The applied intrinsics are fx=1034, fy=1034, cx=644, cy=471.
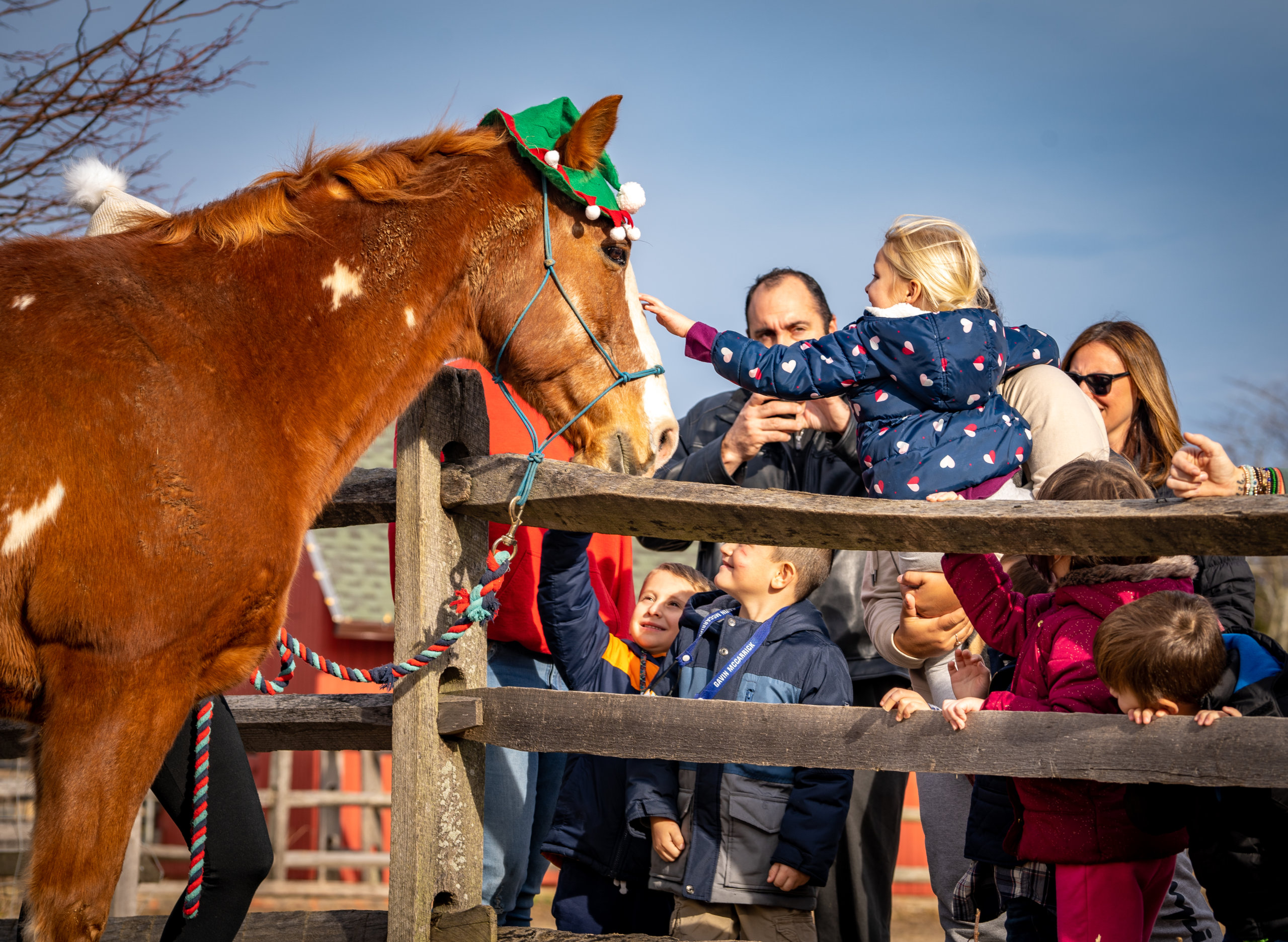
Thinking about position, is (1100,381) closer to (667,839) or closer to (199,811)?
(667,839)

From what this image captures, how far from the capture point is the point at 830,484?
4.05 m

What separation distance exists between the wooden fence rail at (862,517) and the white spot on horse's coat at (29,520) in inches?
37.2

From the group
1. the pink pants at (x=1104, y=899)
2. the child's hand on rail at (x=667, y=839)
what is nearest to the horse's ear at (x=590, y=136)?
the child's hand on rail at (x=667, y=839)

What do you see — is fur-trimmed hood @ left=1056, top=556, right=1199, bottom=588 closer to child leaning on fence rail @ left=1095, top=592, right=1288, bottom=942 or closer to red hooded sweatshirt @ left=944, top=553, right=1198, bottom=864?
red hooded sweatshirt @ left=944, top=553, right=1198, bottom=864

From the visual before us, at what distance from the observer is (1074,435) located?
3.57m

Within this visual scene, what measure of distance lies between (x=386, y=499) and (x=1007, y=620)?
1.84 m

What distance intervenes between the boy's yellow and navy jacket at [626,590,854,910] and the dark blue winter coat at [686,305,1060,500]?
63cm

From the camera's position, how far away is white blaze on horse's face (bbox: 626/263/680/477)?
2879 mm

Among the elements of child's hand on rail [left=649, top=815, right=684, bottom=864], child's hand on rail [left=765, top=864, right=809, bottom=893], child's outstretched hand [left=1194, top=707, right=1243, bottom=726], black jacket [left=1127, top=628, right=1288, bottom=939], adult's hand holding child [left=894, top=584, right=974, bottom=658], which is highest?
adult's hand holding child [left=894, top=584, right=974, bottom=658]

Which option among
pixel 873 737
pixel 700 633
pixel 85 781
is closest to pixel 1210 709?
pixel 873 737

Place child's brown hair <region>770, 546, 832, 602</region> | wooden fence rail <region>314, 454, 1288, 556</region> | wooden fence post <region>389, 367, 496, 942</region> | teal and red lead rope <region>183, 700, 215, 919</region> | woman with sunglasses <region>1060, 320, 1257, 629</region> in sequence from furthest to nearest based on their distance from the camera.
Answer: woman with sunglasses <region>1060, 320, 1257, 629</region>, child's brown hair <region>770, 546, 832, 602</region>, wooden fence post <region>389, 367, 496, 942</region>, teal and red lead rope <region>183, 700, 215, 919</region>, wooden fence rail <region>314, 454, 1288, 556</region>

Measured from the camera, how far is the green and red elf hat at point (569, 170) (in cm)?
272

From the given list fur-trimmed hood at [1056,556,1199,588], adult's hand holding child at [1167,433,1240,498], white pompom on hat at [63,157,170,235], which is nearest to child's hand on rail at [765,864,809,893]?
fur-trimmed hood at [1056,556,1199,588]

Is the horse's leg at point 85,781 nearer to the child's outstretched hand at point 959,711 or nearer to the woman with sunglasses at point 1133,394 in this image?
the child's outstretched hand at point 959,711
